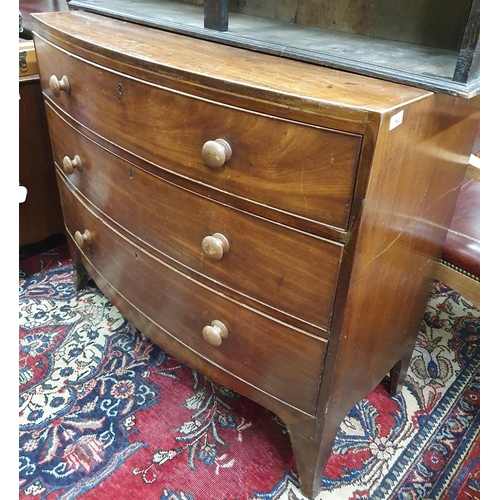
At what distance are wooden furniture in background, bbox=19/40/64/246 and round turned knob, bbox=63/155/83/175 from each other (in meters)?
0.48

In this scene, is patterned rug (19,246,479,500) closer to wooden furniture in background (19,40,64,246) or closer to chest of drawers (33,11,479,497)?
chest of drawers (33,11,479,497)

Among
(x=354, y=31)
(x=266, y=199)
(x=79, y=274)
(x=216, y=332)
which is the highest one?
(x=354, y=31)

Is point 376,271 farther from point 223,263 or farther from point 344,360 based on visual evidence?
point 223,263

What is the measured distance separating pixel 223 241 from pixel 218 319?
0.65 feet

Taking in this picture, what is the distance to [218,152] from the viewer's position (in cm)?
84

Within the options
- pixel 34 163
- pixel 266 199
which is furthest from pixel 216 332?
pixel 34 163

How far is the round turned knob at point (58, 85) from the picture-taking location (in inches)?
46.0

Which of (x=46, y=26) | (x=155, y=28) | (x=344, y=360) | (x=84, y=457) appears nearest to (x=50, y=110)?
(x=46, y=26)

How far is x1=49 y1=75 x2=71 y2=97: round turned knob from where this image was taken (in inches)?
46.0

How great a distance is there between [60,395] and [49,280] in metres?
0.58

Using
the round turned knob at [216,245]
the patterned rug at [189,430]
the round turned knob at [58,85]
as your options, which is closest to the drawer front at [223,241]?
the round turned knob at [216,245]

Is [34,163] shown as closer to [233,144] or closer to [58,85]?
[58,85]

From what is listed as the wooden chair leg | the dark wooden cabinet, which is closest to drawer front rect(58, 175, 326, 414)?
the wooden chair leg

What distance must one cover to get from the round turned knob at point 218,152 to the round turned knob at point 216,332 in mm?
361
